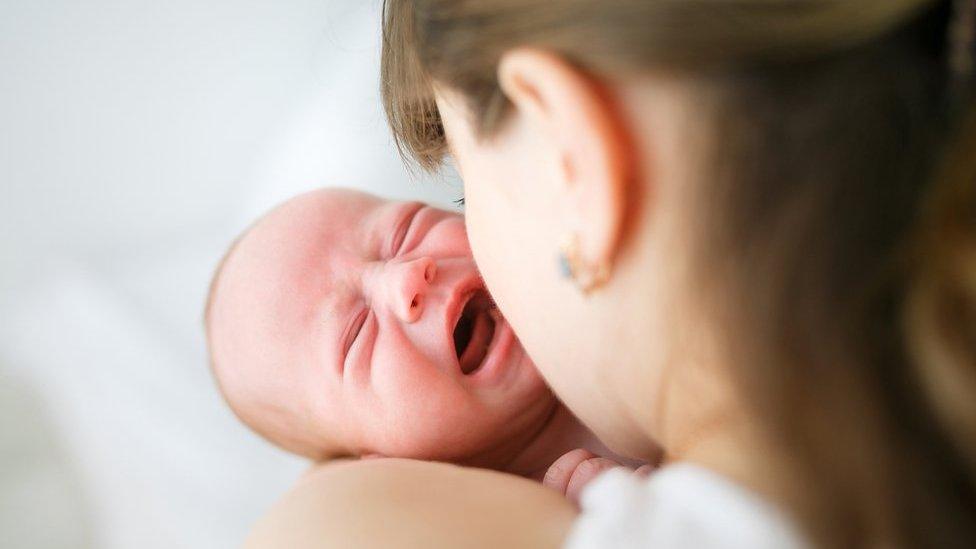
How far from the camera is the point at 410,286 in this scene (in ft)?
3.41

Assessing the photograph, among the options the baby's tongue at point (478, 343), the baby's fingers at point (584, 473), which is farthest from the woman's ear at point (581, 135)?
the baby's tongue at point (478, 343)

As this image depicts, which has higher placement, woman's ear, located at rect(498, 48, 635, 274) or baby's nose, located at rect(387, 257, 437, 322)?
woman's ear, located at rect(498, 48, 635, 274)

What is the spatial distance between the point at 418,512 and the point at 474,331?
42cm

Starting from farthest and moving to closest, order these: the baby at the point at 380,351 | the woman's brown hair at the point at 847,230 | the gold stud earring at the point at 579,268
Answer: the baby at the point at 380,351, the gold stud earring at the point at 579,268, the woman's brown hair at the point at 847,230

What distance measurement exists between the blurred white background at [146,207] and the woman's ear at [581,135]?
0.79 meters

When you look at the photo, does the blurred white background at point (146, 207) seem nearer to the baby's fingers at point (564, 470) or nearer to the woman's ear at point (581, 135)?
the baby's fingers at point (564, 470)

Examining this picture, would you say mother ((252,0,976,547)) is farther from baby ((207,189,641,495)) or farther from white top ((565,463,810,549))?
baby ((207,189,641,495))

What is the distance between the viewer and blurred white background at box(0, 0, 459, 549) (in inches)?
54.5

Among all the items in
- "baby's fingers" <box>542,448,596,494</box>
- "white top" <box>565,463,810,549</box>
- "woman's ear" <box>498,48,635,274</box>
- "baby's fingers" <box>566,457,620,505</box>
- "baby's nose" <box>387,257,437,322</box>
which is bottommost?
"baby's fingers" <box>542,448,596,494</box>

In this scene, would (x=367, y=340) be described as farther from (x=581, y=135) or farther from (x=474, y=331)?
(x=581, y=135)

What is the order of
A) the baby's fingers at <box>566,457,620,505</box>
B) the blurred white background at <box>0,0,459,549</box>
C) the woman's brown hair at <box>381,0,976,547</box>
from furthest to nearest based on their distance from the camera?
the blurred white background at <box>0,0,459,549</box>, the baby's fingers at <box>566,457,620,505</box>, the woman's brown hair at <box>381,0,976,547</box>

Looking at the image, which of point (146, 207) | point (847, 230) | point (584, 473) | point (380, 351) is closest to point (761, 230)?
point (847, 230)

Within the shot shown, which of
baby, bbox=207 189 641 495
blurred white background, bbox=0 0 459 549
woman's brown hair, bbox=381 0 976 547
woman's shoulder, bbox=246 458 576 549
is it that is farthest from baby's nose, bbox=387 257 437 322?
woman's brown hair, bbox=381 0 976 547

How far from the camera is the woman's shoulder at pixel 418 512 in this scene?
68 centimetres
